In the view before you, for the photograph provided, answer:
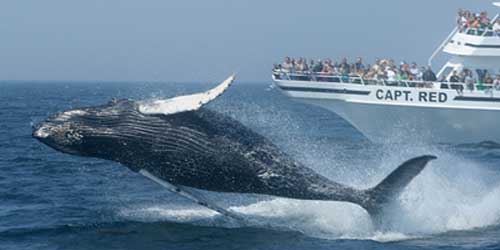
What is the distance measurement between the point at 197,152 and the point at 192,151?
7cm

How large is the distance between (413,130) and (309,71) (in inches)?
163

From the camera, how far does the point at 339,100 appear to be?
29531mm

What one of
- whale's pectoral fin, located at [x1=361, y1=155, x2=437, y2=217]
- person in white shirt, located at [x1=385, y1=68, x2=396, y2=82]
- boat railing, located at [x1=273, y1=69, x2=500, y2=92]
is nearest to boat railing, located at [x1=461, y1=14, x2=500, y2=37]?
boat railing, located at [x1=273, y1=69, x2=500, y2=92]

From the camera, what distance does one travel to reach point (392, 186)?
11562mm

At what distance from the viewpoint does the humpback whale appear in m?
11.4

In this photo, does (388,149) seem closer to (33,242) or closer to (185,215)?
(185,215)

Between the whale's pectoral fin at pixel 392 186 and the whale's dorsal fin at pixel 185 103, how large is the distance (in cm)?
257

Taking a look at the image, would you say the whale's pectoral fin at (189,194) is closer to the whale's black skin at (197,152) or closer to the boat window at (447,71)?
the whale's black skin at (197,152)

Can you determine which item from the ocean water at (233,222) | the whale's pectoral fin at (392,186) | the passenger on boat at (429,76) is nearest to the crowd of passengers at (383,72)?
the passenger on boat at (429,76)

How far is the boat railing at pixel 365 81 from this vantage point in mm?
27422

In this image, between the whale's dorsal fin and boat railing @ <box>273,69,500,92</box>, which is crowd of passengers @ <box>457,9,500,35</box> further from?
the whale's dorsal fin

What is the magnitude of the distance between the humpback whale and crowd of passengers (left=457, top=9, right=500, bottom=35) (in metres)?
18.3

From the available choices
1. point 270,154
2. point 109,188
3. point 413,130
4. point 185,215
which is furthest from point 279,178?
point 413,130

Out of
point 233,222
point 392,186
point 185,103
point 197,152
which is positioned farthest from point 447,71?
point 185,103
